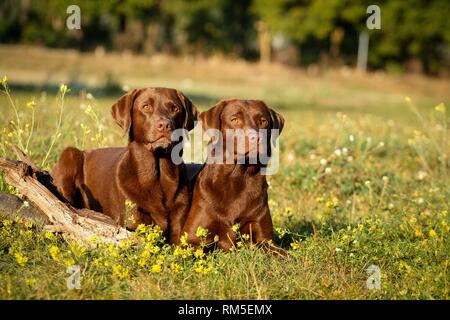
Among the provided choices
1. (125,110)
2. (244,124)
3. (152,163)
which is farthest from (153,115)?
(244,124)

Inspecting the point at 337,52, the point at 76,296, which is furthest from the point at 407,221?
the point at 337,52

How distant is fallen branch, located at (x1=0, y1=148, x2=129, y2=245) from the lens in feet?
16.6

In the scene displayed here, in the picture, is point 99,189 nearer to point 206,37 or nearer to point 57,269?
point 57,269

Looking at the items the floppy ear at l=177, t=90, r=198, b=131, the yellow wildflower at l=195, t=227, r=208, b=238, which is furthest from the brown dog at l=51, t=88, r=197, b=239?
the yellow wildflower at l=195, t=227, r=208, b=238

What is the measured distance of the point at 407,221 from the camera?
244 inches

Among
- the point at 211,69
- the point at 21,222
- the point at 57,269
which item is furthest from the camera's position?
the point at 211,69

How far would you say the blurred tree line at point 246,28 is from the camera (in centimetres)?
4669

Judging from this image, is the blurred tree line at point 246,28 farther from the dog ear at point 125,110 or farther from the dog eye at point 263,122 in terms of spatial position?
the dog eye at point 263,122

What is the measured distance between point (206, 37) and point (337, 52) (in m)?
10.5

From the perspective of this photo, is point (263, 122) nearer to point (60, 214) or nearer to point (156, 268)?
point (156, 268)

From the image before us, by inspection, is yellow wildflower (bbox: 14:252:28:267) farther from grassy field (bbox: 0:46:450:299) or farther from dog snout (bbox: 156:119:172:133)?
dog snout (bbox: 156:119:172:133)

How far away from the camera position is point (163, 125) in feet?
17.6

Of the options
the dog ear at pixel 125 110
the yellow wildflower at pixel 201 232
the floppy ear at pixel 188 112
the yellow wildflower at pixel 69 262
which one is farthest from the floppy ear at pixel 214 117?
the yellow wildflower at pixel 69 262

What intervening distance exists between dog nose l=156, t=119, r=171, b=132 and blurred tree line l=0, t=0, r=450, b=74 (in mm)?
41474
